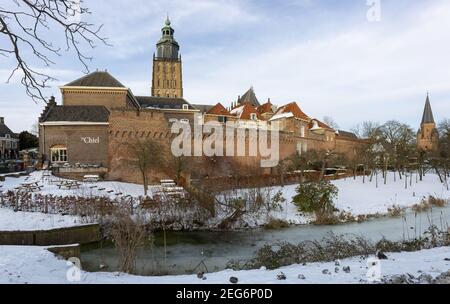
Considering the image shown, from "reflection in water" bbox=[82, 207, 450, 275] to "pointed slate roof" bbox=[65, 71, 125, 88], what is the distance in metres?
23.2

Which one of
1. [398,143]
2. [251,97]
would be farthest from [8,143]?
[398,143]

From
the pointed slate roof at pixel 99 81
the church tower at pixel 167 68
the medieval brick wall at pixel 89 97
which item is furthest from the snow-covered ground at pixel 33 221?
the church tower at pixel 167 68

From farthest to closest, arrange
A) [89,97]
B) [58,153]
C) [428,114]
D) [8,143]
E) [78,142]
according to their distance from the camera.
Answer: [428,114]
[8,143]
[89,97]
[58,153]
[78,142]

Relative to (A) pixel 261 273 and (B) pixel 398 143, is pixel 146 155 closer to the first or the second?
(A) pixel 261 273

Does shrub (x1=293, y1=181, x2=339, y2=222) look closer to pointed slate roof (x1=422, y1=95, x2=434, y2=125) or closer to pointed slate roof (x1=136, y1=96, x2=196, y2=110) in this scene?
pointed slate roof (x1=136, y1=96, x2=196, y2=110)

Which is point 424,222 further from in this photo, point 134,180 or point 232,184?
point 134,180

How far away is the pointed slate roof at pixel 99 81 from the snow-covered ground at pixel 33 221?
20683 millimetres

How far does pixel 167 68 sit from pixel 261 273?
60670mm

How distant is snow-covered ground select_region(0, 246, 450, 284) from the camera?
5270mm

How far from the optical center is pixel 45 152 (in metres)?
26.2

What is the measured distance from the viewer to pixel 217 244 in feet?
42.7

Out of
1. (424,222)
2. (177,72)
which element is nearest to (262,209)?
(424,222)

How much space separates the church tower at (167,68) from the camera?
2473 inches

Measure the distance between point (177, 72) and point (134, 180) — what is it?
142 feet
